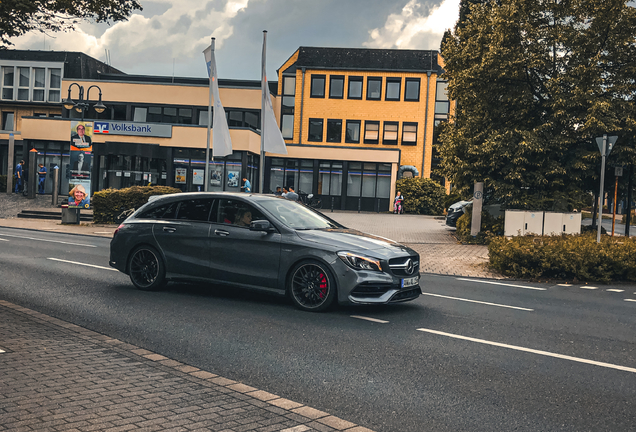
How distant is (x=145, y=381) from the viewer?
4867 millimetres

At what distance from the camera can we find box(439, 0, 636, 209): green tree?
20156mm

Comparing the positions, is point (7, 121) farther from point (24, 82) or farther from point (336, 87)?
point (336, 87)

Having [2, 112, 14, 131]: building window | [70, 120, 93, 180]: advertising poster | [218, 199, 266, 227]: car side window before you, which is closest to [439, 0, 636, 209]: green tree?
[218, 199, 266, 227]: car side window

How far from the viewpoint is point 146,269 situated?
9.82 metres

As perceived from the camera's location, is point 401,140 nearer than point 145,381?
No

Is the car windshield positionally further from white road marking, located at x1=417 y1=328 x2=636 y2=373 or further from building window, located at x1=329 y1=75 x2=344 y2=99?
building window, located at x1=329 y1=75 x2=344 y2=99

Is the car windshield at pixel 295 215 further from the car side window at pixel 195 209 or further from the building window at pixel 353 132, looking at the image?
the building window at pixel 353 132

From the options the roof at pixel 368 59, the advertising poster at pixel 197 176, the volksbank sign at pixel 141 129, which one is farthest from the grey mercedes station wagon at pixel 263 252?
the roof at pixel 368 59

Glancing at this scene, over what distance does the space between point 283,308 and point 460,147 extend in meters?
14.9

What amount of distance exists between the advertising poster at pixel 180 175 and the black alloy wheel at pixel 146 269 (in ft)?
93.9

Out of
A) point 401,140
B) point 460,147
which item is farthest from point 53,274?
point 401,140

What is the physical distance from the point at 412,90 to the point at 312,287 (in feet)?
128

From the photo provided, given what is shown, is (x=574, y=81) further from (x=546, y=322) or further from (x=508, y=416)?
(x=508, y=416)

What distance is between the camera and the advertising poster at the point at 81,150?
26.0 meters
